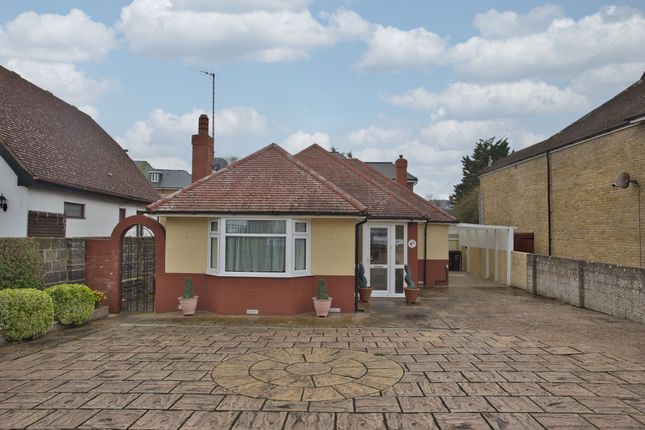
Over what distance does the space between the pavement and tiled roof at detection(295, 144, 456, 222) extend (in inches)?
183

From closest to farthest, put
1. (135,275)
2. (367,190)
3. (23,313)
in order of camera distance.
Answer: (23,313), (135,275), (367,190)

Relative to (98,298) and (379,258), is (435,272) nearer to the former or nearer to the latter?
(379,258)

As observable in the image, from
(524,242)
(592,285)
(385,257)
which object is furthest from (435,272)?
(592,285)

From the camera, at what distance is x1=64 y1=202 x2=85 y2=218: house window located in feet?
46.6

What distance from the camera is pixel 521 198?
21.3m

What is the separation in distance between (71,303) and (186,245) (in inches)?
114

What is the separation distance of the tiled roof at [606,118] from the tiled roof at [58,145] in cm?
1785

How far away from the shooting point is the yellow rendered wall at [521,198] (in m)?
19.1

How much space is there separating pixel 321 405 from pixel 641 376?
475 cm

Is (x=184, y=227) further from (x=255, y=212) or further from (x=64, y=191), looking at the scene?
(x=64, y=191)

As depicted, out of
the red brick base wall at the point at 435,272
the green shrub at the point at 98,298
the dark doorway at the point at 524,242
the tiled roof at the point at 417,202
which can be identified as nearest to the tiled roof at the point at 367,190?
the tiled roof at the point at 417,202

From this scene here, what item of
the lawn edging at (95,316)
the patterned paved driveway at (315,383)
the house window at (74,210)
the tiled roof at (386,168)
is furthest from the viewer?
the tiled roof at (386,168)

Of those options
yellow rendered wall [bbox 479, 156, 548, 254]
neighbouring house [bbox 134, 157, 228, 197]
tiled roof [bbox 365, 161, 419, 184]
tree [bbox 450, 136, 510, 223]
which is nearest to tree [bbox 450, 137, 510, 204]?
tree [bbox 450, 136, 510, 223]

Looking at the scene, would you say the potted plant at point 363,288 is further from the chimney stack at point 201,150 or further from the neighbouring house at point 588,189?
the neighbouring house at point 588,189
